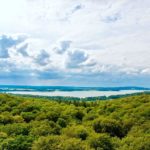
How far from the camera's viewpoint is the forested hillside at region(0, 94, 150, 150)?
139 feet

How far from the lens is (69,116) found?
70.9 meters

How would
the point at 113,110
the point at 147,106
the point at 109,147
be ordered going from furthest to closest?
1. the point at 113,110
2. the point at 147,106
3. the point at 109,147

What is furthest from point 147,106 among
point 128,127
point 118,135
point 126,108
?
point 118,135

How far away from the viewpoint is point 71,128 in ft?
176

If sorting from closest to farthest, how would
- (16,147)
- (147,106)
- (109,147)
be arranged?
1. (16,147)
2. (109,147)
3. (147,106)

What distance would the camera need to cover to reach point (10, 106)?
243ft

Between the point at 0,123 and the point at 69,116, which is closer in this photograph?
the point at 0,123

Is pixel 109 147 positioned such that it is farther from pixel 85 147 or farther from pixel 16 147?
pixel 16 147

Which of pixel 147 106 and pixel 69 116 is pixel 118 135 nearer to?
→ pixel 69 116

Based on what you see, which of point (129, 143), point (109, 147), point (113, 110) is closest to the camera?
point (109, 147)

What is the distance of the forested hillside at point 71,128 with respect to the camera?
1670 inches

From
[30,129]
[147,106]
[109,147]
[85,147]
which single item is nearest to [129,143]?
[109,147]

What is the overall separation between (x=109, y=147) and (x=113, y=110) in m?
38.3

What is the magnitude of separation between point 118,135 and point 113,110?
22.6 m
